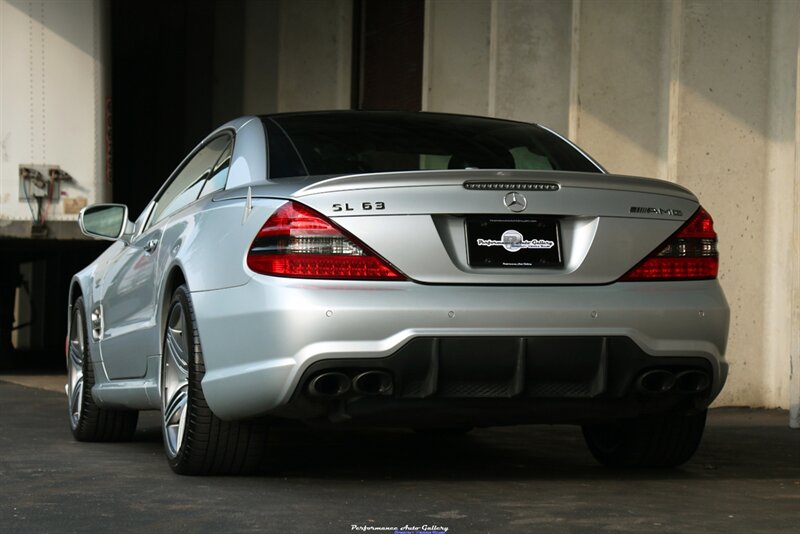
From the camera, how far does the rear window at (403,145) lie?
6055 millimetres

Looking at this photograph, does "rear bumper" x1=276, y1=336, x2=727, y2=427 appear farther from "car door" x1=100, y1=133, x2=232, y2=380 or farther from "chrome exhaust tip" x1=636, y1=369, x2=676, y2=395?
"car door" x1=100, y1=133, x2=232, y2=380

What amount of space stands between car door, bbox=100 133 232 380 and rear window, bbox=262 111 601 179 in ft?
1.41

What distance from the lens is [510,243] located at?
5.42 metres

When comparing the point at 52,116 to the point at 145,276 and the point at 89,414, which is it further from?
the point at 145,276

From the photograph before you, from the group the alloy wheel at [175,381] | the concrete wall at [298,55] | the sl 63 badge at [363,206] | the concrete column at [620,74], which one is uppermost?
the concrete wall at [298,55]

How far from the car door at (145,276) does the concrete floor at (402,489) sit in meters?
0.47

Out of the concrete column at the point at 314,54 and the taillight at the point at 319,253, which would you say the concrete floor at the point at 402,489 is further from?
the concrete column at the point at 314,54

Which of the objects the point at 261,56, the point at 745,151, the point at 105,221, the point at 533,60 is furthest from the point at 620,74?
the point at 261,56

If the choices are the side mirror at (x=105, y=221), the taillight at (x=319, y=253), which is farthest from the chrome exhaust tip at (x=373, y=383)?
Answer: the side mirror at (x=105, y=221)

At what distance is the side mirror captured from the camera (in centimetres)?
754

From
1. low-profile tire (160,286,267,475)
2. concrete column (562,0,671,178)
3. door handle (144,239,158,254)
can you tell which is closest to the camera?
low-profile tire (160,286,267,475)

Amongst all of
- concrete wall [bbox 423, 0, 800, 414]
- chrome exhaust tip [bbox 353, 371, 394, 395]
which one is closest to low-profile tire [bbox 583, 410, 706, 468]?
chrome exhaust tip [bbox 353, 371, 394, 395]

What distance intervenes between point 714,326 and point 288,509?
1.69m

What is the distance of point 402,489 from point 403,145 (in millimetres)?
1422
